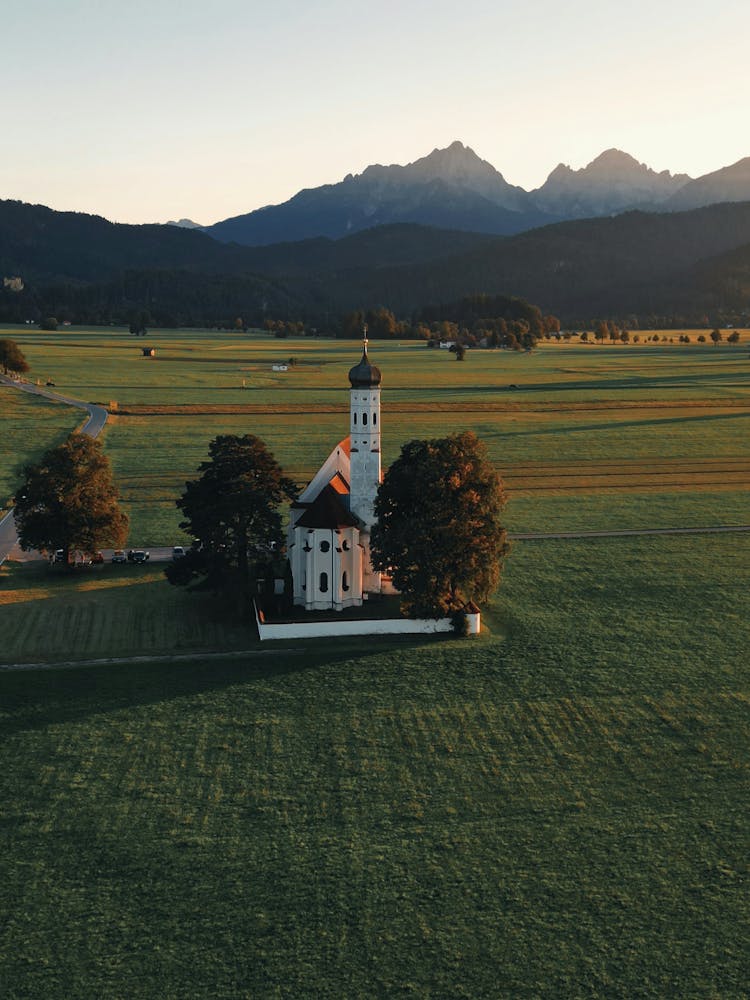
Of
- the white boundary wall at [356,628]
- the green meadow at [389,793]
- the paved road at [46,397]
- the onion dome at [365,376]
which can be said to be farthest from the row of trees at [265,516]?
the paved road at [46,397]

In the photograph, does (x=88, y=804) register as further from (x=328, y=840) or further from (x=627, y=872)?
(x=627, y=872)

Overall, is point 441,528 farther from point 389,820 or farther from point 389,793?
point 389,820

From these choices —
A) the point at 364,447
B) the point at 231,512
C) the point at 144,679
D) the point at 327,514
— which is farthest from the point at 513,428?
the point at 144,679

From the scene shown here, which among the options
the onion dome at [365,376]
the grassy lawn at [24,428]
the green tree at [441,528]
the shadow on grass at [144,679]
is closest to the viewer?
the shadow on grass at [144,679]

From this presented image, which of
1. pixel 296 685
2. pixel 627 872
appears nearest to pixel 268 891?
pixel 627 872

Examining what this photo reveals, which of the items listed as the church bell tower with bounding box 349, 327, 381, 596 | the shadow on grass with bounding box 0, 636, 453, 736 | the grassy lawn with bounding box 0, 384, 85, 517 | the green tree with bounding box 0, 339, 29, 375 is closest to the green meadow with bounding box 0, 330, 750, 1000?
the shadow on grass with bounding box 0, 636, 453, 736

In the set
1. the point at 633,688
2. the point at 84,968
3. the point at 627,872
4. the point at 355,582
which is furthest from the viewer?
the point at 355,582

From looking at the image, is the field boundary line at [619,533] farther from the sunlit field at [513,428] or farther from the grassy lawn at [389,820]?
the grassy lawn at [389,820]
